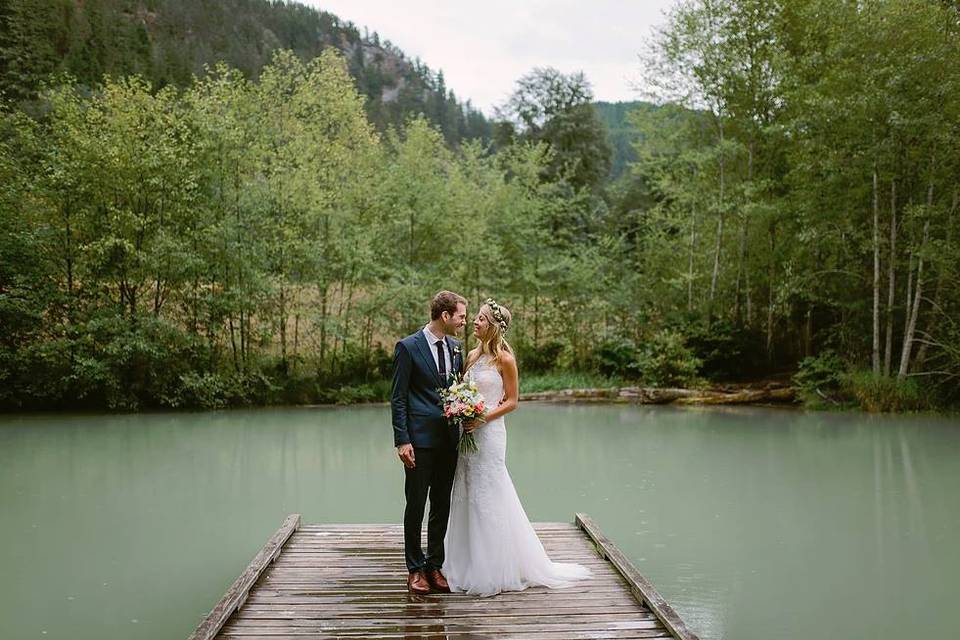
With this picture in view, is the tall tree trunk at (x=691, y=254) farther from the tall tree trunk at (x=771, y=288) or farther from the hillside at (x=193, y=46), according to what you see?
the hillside at (x=193, y=46)

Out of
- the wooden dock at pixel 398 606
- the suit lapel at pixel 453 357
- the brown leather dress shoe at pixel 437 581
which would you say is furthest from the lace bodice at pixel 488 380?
the wooden dock at pixel 398 606

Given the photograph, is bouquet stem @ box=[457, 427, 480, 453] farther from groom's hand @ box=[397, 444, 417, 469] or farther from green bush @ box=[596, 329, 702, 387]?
green bush @ box=[596, 329, 702, 387]

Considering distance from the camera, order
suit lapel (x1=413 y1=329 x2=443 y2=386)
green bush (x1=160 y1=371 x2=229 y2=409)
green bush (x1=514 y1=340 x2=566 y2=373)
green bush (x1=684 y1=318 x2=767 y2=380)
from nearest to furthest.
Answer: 1. suit lapel (x1=413 y1=329 x2=443 y2=386)
2. green bush (x1=160 y1=371 x2=229 y2=409)
3. green bush (x1=684 y1=318 x2=767 y2=380)
4. green bush (x1=514 y1=340 x2=566 y2=373)

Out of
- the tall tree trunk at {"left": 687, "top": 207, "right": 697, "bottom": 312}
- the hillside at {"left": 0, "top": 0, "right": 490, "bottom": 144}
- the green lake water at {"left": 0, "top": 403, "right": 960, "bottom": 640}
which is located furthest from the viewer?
the hillside at {"left": 0, "top": 0, "right": 490, "bottom": 144}

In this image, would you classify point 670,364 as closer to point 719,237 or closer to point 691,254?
point 719,237

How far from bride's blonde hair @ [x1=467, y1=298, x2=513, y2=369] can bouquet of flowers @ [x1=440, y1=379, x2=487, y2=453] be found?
243 mm

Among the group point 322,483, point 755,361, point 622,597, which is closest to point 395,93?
point 755,361

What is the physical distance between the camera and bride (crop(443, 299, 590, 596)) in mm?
4512

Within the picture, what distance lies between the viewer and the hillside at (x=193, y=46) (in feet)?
78.7

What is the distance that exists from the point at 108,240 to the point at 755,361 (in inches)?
522

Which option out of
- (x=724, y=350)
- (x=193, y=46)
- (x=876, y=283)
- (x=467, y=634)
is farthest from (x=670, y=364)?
(x=193, y=46)

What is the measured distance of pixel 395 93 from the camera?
5781 cm

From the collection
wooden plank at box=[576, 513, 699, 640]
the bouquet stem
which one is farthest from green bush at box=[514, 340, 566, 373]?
the bouquet stem

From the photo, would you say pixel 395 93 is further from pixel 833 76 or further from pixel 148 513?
pixel 148 513
